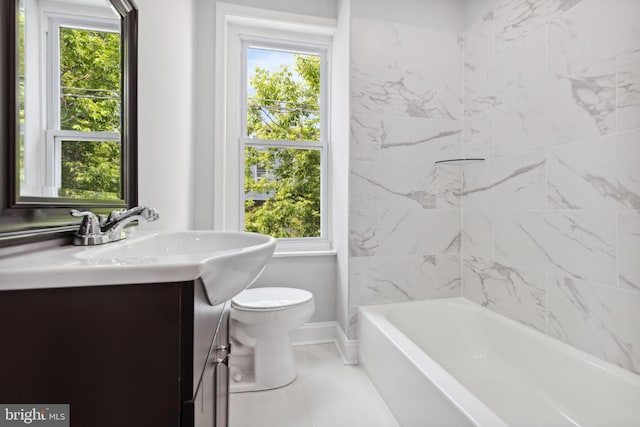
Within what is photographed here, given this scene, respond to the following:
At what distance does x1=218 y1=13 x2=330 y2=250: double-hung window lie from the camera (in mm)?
2291

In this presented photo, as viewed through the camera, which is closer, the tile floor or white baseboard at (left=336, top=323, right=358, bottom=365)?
the tile floor

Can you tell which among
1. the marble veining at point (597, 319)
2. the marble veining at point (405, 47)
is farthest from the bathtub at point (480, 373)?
the marble veining at point (405, 47)

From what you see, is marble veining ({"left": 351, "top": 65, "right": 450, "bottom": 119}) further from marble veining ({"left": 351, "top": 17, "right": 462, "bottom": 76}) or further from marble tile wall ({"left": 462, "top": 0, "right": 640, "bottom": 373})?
marble tile wall ({"left": 462, "top": 0, "right": 640, "bottom": 373})

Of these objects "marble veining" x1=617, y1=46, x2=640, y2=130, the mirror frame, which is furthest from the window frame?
"marble veining" x1=617, y1=46, x2=640, y2=130

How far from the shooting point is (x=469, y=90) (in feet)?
6.85

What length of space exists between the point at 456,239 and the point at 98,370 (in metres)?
2.11

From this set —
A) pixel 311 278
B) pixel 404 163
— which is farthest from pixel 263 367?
pixel 404 163

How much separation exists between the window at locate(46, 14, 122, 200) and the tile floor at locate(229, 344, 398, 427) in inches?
45.5

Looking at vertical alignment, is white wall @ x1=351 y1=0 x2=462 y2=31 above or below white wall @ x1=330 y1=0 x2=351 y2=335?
above

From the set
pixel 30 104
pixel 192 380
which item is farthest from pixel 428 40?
pixel 192 380

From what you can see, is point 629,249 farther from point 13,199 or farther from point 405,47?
point 13,199

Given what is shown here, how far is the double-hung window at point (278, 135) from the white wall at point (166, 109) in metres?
0.37

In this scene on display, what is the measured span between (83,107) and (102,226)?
1.12 feet

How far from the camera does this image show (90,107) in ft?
3.05
